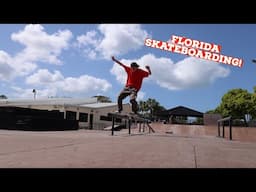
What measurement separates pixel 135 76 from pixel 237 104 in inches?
1789

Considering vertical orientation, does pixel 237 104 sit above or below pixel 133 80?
above

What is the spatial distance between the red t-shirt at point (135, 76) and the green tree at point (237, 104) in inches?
1688

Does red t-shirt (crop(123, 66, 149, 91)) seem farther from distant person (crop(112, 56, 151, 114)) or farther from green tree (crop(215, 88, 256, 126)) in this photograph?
green tree (crop(215, 88, 256, 126))

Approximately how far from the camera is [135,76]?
38.8 ft

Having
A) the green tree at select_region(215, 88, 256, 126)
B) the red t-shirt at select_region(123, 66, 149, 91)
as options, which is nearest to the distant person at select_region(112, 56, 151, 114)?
the red t-shirt at select_region(123, 66, 149, 91)

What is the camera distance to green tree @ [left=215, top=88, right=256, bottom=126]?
5209 cm

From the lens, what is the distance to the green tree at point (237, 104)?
171ft

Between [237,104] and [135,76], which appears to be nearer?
[135,76]

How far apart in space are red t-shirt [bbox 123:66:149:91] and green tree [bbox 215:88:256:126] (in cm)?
4289

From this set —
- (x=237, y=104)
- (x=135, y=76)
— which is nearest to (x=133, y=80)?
(x=135, y=76)

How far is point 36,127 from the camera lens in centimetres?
1658

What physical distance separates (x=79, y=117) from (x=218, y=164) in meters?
39.0

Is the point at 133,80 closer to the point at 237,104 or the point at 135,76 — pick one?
the point at 135,76
